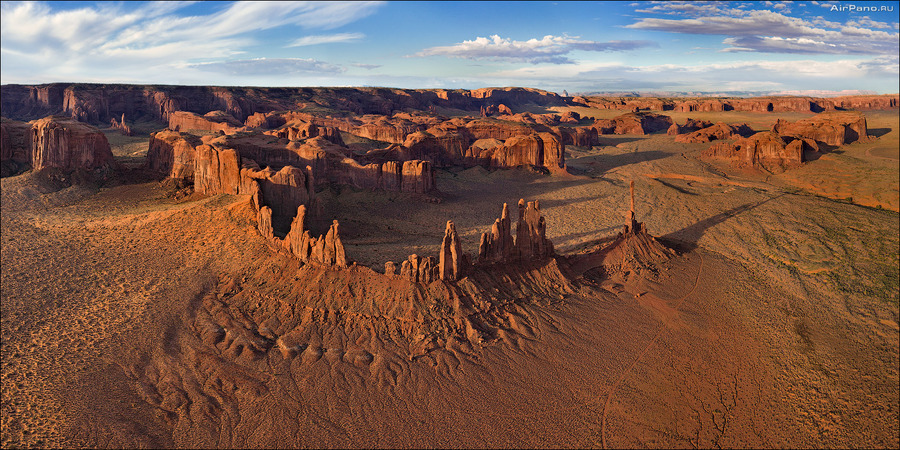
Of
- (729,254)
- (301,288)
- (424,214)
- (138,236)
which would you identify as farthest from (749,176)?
(138,236)

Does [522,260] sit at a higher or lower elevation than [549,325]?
higher

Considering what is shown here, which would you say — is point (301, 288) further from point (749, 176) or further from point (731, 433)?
point (749, 176)

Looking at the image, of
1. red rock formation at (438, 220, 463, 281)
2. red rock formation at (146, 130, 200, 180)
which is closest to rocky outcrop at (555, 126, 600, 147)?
red rock formation at (146, 130, 200, 180)

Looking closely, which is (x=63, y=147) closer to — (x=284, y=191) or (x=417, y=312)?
(x=284, y=191)

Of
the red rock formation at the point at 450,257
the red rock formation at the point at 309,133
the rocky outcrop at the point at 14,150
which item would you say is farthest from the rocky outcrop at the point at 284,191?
the red rock formation at the point at 309,133

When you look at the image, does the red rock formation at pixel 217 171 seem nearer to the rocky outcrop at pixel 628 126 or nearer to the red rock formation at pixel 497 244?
the red rock formation at pixel 497 244

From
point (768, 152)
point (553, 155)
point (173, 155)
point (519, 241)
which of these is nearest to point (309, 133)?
point (173, 155)
